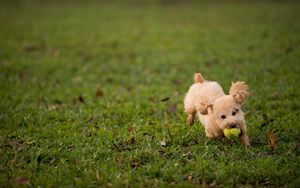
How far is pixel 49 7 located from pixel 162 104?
17.7 metres

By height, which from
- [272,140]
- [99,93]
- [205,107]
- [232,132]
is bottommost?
[99,93]

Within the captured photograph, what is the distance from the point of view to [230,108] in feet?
15.4

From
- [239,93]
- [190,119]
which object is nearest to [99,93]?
[190,119]

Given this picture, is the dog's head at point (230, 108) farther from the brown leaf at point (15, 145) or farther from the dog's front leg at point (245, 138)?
the brown leaf at point (15, 145)

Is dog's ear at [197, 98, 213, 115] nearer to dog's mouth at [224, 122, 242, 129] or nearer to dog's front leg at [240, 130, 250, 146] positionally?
dog's mouth at [224, 122, 242, 129]

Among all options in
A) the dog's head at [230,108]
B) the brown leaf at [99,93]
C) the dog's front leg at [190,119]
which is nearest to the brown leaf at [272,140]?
the dog's head at [230,108]

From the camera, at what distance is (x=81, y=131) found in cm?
568

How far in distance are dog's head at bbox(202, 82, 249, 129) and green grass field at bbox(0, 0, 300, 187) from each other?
13.4 inches

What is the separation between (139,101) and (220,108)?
8.55 feet

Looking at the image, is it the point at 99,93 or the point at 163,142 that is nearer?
the point at 163,142

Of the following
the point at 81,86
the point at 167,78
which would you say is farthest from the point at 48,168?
the point at 167,78

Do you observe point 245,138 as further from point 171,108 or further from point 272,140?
point 171,108

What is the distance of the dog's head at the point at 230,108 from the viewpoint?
15.2 ft

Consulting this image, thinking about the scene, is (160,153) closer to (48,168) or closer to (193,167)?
(193,167)
